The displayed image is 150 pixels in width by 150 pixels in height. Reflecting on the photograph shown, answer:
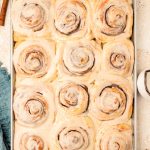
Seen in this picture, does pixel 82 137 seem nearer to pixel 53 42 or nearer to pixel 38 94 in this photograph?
pixel 38 94

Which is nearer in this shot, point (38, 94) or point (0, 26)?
point (38, 94)

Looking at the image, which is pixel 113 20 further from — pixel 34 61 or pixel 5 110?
pixel 5 110

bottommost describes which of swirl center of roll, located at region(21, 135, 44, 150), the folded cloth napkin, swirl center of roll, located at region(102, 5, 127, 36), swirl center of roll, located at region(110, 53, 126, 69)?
swirl center of roll, located at region(21, 135, 44, 150)

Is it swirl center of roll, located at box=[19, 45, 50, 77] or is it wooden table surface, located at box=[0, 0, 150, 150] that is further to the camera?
wooden table surface, located at box=[0, 0, 150, 150]

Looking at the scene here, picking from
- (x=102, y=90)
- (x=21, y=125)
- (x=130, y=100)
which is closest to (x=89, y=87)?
(x=102, y=90)

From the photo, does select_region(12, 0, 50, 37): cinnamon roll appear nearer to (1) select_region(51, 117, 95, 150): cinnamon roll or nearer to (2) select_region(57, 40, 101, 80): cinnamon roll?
(2) select_region(57, 40, 101, 80): cinnamon roll

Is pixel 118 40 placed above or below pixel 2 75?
above

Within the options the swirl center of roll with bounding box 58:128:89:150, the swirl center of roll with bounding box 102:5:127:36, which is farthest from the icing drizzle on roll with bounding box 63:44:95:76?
the swirl center of roll with bounding box 58:128:89:150

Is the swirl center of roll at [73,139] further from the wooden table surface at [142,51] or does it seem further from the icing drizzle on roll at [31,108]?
the wooden table surface at [142,51]
